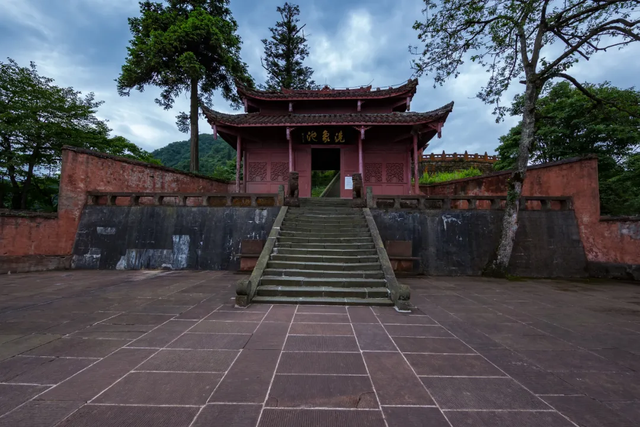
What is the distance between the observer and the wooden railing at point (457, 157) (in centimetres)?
2648

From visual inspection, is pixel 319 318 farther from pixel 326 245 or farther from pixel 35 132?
pixel 35 132

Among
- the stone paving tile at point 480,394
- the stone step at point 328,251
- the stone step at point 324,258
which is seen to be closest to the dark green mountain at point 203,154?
the stone step at point 328,251

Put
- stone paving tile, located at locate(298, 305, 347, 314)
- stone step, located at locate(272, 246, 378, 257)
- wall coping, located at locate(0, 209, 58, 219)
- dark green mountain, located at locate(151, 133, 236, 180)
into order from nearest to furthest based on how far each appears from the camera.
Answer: stone paving tile, located at locate(298, 305, 347, 314) → stone step, located at locate(272, 246, 378, 257) → wall coping, located at locate(0, 209, 58, 219) → dark green mountain, located at locate(151, 133, 236, 180)

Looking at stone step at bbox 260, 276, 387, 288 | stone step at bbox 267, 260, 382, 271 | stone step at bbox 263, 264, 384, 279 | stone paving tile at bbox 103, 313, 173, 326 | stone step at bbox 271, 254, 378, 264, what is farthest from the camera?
stone step at bbox 271, 254, 378, 264

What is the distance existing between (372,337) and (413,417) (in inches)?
54.7

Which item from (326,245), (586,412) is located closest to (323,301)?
(326,245)

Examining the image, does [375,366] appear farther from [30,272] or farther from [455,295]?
[30,272]

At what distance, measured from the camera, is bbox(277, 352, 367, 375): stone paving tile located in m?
2.41

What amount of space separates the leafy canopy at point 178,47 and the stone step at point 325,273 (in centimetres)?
1257

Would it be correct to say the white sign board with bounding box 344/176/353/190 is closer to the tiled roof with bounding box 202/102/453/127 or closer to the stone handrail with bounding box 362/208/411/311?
the tiled roof with bounding box 202/102/453/127

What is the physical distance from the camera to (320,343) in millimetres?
2996

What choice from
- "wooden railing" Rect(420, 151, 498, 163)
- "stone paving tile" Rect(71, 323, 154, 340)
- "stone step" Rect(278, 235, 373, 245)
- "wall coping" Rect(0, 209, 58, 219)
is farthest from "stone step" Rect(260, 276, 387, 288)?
"wooden railing" Rect(420, 151, 498, 163)

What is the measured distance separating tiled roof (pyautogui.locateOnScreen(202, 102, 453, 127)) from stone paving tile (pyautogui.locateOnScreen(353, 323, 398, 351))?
9493mm

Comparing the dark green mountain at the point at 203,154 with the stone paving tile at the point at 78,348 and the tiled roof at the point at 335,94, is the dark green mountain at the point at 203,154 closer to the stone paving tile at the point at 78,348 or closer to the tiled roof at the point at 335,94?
the tiled roof at the point at 335,94
